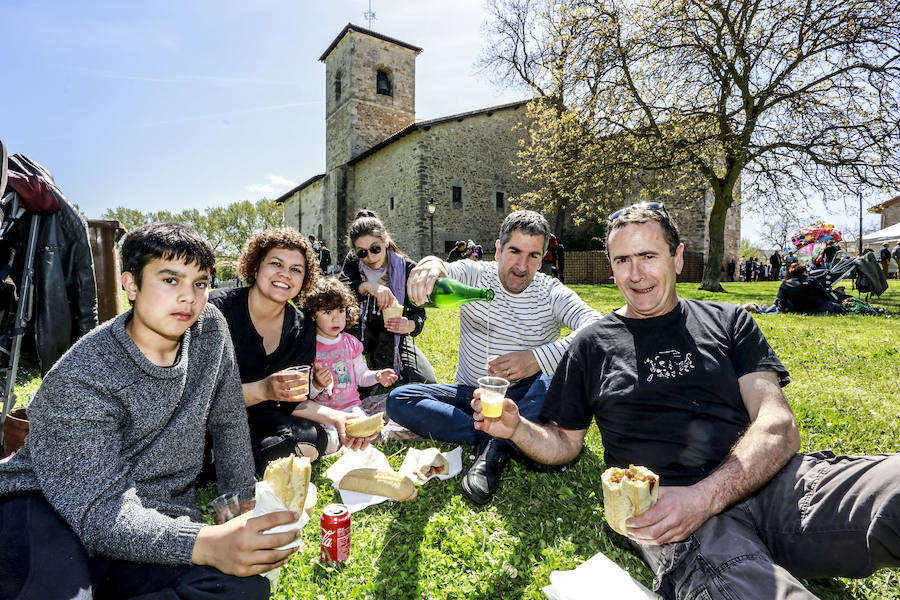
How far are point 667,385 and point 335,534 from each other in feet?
5.26

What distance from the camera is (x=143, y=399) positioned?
1.65 meters

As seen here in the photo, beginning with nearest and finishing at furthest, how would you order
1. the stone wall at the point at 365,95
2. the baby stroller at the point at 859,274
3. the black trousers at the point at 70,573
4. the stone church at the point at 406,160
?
the black trousers at the point at 70,573 < the baby stroller at the point at 859,274 < the stone church at the point at 406,160 < the stone wall at the point at 365,95

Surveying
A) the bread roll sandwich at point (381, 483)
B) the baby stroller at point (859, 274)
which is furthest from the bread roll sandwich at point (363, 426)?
the baby stroller at point (859, 274)

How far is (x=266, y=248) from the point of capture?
2988mm

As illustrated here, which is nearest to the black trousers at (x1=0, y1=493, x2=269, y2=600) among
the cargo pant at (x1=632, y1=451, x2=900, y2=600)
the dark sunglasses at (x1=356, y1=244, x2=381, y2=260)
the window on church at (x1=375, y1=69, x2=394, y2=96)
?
the cargo pant at (x1=632, y1=451, x2=900, y2=600)

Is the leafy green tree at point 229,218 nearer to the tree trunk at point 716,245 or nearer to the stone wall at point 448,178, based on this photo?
the stone wall at point 448,178

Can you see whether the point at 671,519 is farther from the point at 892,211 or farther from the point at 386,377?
the point at 892,211

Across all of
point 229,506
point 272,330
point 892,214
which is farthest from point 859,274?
point 892,214

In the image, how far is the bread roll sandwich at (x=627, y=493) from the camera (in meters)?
1.51

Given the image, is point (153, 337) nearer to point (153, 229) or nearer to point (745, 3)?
point (153, 229)

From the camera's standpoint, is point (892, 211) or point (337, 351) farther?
point (892, 211)

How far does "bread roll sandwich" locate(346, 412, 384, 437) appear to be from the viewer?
9.25ft

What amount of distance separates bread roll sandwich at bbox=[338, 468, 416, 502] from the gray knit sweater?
907mm

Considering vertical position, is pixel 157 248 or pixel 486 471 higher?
pixel 157 248
